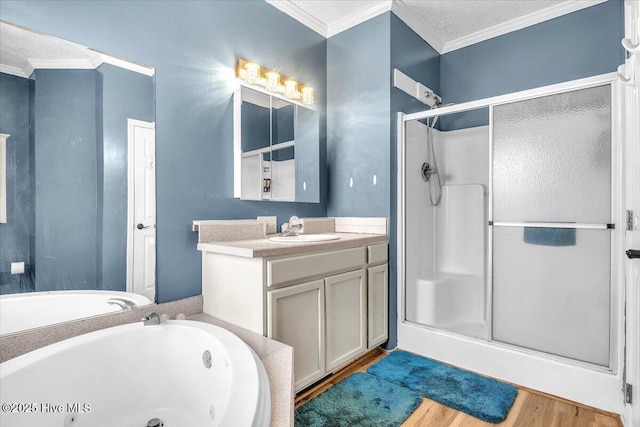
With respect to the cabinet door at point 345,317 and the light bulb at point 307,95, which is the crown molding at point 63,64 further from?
the cabinet door at point 345,317

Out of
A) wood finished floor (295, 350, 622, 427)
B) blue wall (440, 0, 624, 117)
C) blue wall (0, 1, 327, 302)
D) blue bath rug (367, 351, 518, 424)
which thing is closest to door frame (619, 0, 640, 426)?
wood finished floor (295, 350, 622, 427)

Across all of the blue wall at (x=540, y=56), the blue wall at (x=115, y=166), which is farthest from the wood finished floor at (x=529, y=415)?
the blue wall at (x=540, y=56)

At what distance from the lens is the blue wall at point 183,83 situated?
1575 millimetres

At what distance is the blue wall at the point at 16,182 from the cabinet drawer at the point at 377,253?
1.86m

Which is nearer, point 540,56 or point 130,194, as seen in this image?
point 130,194

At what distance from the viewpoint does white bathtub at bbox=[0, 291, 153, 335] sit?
53.1 inches

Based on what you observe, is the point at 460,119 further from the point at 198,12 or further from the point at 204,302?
the point at 204,302

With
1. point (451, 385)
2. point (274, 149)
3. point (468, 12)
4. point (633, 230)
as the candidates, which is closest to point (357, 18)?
point (468, 12)

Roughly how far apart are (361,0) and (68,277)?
263 cm

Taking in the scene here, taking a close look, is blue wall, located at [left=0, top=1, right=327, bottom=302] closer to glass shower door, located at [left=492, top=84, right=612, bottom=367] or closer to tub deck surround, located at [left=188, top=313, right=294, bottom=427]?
tub deck surround, located at [left=188, top=313, right=294, bottom=427]

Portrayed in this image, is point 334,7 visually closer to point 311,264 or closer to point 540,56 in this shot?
point 540,56

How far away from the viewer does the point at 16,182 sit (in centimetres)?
134

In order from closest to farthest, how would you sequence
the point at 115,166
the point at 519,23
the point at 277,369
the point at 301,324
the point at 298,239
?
the point at 277,369 → the point at 115,166 → the point at 301,324 → the point at 298,239 → the point at 519,23

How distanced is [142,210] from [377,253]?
1565 mm
